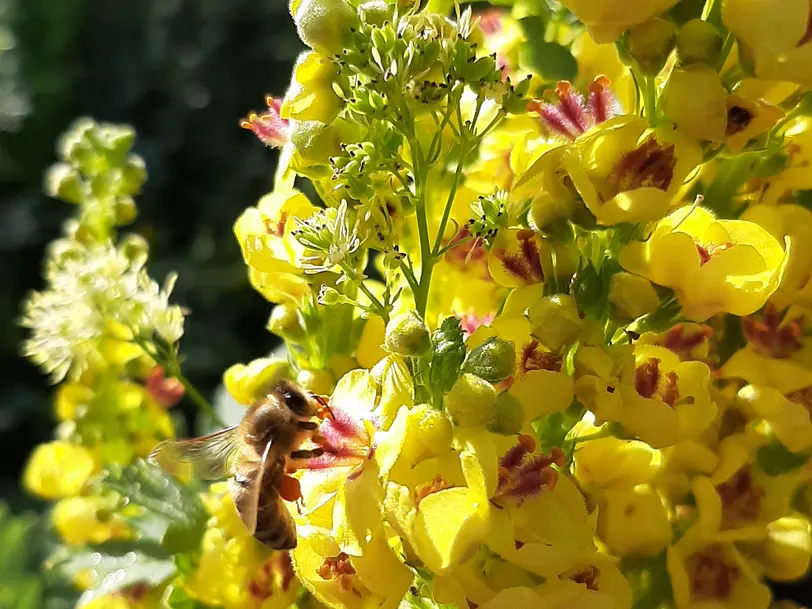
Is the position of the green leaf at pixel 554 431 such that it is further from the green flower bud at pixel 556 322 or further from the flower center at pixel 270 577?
the flower center at pixel 270 577

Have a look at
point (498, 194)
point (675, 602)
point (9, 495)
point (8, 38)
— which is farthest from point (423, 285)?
point (8, 38)

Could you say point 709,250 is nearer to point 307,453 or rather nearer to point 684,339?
point 684,339

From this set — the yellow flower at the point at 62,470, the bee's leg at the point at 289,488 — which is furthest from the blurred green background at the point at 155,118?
the bee's leg at the point at 289,488

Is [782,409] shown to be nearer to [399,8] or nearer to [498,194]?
[498,194]

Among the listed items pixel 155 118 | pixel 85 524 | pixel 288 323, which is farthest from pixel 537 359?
pixel 155 118

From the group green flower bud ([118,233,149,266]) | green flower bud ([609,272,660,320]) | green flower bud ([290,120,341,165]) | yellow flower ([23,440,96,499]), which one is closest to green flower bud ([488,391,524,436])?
green flower bud ([609,272,660,320])
